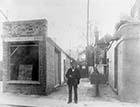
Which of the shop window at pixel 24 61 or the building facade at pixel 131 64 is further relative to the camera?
the shop window at pixel 24 61

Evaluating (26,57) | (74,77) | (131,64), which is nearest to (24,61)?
(26,57)

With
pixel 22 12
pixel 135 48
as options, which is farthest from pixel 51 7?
pixel 135 48

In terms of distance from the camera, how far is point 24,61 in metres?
7.23

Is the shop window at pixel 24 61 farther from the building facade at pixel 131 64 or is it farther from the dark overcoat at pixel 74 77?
the building facade at pixel 131 64

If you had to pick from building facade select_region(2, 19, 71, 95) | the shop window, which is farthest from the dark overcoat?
the shop window

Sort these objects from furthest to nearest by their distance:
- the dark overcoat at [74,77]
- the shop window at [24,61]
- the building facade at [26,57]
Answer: the shop window at [24,61] → the building facade at [26,57] → the dark overcoat at [74,77]

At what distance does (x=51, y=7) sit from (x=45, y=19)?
32.3 inches

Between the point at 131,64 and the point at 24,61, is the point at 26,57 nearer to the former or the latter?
the point at 24,61

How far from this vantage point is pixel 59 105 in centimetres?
529

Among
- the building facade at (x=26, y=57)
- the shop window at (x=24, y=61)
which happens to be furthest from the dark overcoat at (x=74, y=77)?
the shop window at (x=24, y=61)

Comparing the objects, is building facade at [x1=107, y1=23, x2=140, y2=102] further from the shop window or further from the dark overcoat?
the shop window

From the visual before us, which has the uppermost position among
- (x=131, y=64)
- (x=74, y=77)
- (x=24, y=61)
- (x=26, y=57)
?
(x=26, y=57)

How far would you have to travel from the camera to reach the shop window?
701cm

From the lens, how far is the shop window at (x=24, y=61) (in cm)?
701
